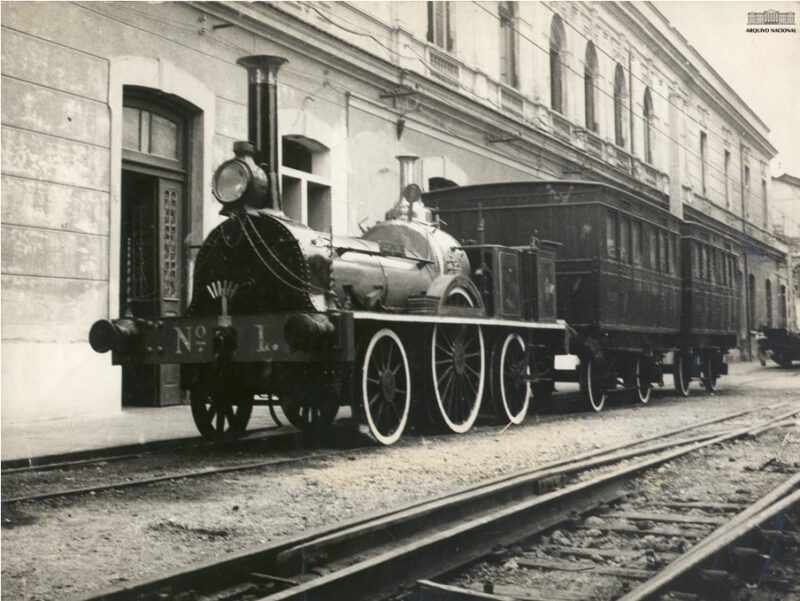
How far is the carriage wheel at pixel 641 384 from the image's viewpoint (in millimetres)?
13291

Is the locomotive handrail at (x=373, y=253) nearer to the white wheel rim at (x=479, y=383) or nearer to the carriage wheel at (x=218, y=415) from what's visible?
the white wheel rim at (x=479, y=383)

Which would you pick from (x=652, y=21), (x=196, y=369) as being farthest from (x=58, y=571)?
(x=652, y=21)

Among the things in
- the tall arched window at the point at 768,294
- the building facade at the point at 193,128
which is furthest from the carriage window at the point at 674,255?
the tall arched window at the point at 768,294

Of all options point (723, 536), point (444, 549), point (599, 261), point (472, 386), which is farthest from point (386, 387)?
point (599, 261)

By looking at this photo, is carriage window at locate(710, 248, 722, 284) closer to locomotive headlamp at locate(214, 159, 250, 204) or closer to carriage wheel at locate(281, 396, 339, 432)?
carriage wheel at locate(281, 396, 339, 432)

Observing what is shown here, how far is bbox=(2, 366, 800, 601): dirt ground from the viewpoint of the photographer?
3945 millimetres

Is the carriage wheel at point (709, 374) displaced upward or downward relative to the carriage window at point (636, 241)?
downward

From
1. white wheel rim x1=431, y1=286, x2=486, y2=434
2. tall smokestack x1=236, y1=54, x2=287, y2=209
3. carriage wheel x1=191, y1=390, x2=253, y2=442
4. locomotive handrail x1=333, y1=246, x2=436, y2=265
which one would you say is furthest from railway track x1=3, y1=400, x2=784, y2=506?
tall smokestack x1=236, y1=54, x2=287, y2=209

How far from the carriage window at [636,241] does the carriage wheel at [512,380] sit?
10.7 ft

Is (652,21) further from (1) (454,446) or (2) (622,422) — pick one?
(1) (454,446)

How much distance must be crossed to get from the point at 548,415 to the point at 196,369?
5.00m

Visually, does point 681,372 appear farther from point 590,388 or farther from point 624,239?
point 590,388

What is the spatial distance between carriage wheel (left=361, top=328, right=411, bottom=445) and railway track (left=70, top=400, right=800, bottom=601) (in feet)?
6.70

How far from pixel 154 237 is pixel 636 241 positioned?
6.47 m
